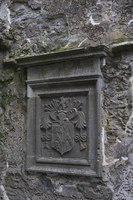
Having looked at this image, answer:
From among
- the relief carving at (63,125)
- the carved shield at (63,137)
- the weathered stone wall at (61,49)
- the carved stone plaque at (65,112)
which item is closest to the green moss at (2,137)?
the weathered stone wall at (61,49)

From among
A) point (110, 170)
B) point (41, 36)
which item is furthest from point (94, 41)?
point (110, 170)

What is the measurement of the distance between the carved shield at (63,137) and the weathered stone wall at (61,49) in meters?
0.24

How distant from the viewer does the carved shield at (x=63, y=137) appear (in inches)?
117

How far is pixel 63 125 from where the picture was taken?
3.01 meters

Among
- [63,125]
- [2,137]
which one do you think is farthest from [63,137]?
[2,137]

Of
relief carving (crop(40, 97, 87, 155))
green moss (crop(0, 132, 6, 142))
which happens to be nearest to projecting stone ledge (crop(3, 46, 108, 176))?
relief carving (crop(40, 97, 87, 155))

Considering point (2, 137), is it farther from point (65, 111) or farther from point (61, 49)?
point (61, 49)

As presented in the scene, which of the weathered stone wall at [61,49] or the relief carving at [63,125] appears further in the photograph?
the relief carving at [63,125]

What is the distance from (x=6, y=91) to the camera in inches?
133

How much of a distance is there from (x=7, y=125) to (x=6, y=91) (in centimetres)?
31

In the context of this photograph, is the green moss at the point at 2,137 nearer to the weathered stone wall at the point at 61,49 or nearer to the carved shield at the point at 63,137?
the weathered stone wall at the point at 61,49

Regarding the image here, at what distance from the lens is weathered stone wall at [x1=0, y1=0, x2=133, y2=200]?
2795 millimetres

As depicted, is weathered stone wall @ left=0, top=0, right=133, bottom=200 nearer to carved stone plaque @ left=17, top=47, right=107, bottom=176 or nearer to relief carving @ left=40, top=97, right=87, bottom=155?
carved stone plaque @ left=17, top=47, right=107, bottom=176

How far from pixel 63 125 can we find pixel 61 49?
2.11 ft
